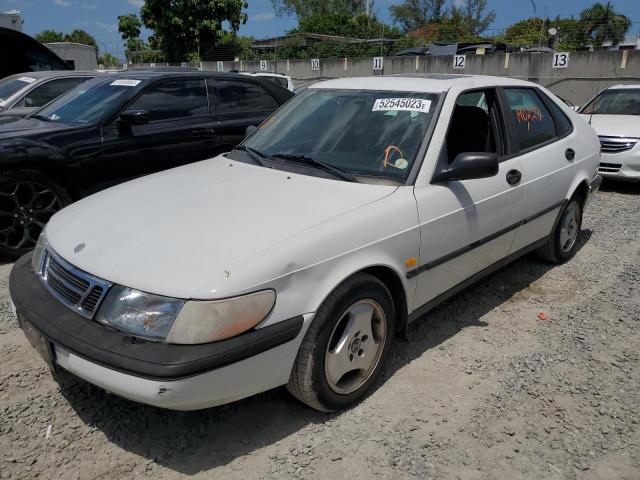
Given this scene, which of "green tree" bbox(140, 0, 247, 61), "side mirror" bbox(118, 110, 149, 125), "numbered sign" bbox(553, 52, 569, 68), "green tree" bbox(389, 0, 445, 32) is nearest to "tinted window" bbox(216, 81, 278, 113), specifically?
"side mirror" bbox(118, 110, 149, 125)

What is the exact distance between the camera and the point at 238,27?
32.0 metres

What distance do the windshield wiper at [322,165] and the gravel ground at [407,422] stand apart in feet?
3.77

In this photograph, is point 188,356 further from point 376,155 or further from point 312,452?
point 376,155

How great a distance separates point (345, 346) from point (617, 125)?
7.15 metres

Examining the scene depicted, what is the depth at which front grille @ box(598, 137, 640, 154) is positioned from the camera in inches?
293

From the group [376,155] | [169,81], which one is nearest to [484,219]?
[376,155]

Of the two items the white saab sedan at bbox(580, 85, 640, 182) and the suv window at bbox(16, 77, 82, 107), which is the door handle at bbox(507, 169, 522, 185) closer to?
the white saab sedan at bbox(580, 85, 640, 182)

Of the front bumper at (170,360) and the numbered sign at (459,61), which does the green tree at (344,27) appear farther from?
the front bumper at (170,360)

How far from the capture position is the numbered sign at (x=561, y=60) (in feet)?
50.0

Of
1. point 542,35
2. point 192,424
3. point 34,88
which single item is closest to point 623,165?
point 192,424

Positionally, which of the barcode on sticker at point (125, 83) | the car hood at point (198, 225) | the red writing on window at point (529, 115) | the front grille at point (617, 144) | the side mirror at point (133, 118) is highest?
the barcode on sticker at point (125, 83)

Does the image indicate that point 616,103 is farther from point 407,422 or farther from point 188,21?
point 188,21

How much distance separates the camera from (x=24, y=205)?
4.64m

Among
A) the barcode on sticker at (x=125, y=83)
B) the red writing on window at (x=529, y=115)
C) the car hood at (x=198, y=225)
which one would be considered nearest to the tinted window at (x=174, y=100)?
the barcode on sticker at (x=125, y=83)
